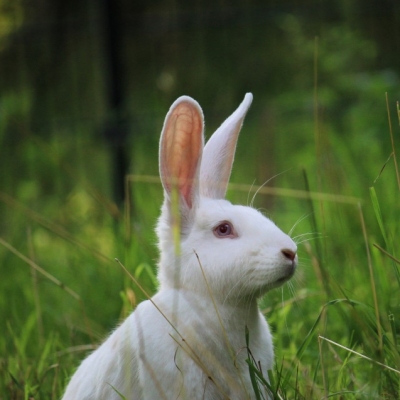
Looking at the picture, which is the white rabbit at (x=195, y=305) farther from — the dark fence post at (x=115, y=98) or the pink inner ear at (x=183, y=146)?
the dark fence post at (x=115, y=98)

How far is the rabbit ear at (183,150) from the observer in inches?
117

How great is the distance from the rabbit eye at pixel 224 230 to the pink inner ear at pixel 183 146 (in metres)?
0.21

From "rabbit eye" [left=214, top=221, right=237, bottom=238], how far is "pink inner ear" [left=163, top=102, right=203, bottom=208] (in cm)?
21

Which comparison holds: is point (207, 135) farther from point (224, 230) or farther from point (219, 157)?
point (224, 230)

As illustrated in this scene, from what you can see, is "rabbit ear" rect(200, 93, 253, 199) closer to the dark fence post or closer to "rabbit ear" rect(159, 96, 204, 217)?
"rabbit ear" rect(159, 96, 204, 217)

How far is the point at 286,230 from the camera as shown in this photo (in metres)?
5.16

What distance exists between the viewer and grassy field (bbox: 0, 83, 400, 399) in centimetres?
286

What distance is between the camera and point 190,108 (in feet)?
9.76

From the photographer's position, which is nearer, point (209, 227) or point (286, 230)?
point (209, 227)

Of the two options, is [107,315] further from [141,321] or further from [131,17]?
[131,17]

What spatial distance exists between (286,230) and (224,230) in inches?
91.4

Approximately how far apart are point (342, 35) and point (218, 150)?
4.69m

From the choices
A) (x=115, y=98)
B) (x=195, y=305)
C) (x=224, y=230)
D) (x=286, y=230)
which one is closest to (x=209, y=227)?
(x=224, y=230)

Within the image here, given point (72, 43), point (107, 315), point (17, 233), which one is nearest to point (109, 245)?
point (17, 233)
